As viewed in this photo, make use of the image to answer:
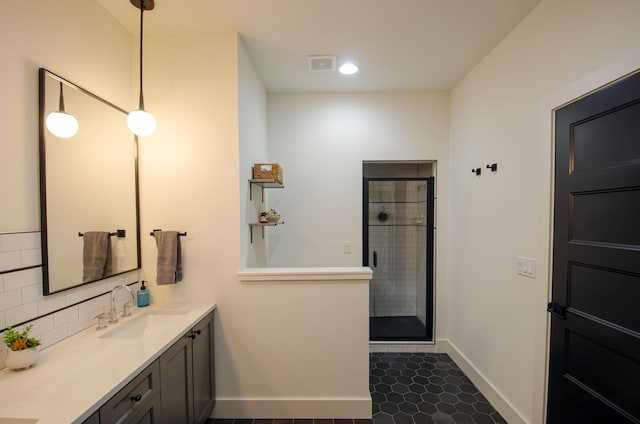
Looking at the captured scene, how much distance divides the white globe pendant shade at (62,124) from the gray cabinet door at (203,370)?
4.39ft

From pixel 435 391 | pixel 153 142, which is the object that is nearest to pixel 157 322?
pixel 153 142

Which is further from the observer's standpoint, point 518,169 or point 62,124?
point 518,169

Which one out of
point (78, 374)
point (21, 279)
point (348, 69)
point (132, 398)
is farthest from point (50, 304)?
point (348, 69)

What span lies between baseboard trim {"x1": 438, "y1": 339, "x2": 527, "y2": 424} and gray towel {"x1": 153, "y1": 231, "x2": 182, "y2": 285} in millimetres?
2598

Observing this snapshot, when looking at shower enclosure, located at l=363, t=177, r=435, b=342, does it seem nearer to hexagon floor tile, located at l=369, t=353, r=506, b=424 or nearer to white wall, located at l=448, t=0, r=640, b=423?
hexagon floor tile, located at l=369, t=353, r=506, b=424

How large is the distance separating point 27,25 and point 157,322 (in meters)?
1.73

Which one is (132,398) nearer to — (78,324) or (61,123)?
(78,324)

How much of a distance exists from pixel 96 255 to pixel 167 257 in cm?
39

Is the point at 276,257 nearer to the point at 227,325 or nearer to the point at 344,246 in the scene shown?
the point at 344,246

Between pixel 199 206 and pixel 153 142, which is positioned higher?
pixel 153 142

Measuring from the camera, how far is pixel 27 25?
4.19 ft

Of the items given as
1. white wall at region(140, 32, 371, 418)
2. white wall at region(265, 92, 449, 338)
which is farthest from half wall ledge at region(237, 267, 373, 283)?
white wall at region(265, 92, 449, 338)

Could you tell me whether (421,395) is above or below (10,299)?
below

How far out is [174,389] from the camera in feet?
4.78
